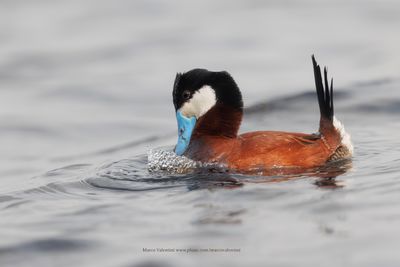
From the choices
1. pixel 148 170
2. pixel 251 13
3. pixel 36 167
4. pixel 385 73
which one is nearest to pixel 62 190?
pixel 148 170

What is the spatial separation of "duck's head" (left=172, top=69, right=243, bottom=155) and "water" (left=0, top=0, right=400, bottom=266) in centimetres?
61

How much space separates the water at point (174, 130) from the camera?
6562 mm

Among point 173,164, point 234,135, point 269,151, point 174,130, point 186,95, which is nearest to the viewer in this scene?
point 269,151

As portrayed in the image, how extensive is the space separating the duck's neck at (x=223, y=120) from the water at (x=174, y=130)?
0.59 m

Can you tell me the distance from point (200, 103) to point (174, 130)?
256 cm

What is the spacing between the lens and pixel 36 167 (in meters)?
10.3

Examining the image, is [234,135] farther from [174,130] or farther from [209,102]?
[174,130]

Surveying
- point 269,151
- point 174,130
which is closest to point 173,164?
point 269,151

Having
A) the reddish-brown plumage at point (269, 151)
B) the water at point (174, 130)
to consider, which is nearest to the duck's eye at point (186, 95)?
the reddish-brown plumage at point (269, 151)

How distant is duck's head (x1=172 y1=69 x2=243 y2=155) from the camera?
9016 millimetres

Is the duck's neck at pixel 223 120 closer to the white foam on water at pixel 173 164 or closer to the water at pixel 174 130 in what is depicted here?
the white foam on water at pixel 173 164

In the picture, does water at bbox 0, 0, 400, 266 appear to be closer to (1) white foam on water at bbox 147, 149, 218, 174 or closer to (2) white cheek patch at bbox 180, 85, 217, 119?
(1) white foam on water at bbox 147, 149, 218, 174

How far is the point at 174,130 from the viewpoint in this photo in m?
11.7

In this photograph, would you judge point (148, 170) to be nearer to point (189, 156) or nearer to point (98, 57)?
point (189, 156)
